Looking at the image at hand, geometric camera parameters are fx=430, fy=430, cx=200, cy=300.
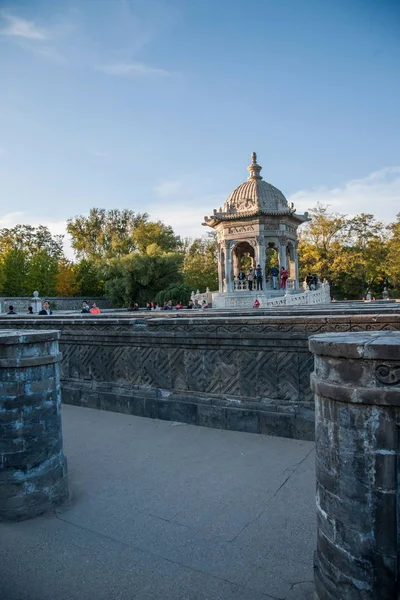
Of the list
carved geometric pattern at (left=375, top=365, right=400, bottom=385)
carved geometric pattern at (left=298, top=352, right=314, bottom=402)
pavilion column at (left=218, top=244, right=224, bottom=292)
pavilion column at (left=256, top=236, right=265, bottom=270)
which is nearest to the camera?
carved geometric pattern at (left=375, top=365, right=400, bottom=385)

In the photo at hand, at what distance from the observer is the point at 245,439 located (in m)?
4.67

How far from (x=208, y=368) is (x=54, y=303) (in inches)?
1231

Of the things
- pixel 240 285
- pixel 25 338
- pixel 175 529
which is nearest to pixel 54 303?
pixel 240 285

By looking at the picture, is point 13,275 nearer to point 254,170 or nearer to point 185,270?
point 185,270

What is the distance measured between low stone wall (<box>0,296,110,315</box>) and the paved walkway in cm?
2323

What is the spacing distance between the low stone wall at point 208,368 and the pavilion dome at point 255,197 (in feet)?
71.1

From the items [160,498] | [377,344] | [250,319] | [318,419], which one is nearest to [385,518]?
[318,419]

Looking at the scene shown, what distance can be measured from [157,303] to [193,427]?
1193 inches

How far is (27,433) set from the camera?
3273mm

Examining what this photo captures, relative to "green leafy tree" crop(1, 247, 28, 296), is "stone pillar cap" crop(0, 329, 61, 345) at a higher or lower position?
lower

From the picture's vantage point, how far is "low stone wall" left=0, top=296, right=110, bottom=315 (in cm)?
2817

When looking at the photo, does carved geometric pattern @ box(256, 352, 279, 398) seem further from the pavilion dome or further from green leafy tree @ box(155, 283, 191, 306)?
→ green leafy tree @ box(155, 283, 191, 306)

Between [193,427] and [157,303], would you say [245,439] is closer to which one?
[193,427]

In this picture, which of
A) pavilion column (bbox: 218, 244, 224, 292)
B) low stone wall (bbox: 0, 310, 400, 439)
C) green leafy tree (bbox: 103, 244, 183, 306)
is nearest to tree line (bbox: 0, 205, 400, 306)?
green leafy tree (bbox: 103, 244, 183, 306)
